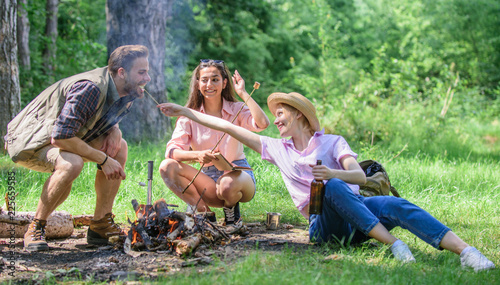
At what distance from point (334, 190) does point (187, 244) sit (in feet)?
3.71

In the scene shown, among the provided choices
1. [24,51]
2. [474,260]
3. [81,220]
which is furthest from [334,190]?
[24,51]

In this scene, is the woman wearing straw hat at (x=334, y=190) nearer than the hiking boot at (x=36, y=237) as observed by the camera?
Yes

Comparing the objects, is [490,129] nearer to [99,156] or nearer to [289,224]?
[289,224]

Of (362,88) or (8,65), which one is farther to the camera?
(362,88)

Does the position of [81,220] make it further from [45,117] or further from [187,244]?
[187,244]

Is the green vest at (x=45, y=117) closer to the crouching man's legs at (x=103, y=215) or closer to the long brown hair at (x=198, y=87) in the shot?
the crouching man's legs at (x=103, y=215)

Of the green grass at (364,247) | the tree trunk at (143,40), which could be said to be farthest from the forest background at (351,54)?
the tree trunk at (143,40)

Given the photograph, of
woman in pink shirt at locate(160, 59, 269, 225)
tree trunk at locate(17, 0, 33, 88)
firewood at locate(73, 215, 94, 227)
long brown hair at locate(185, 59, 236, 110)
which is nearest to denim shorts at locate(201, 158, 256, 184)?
woman in pink shirt at locate(160, 59, 269, 225)

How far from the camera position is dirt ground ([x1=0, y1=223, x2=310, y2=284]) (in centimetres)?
323

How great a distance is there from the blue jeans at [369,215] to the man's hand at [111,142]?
1.92 metres

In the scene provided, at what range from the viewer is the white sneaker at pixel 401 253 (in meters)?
3.41

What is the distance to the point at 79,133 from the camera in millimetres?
4070

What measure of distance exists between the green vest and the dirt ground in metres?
0.84

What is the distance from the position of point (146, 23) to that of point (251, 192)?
4925mm
